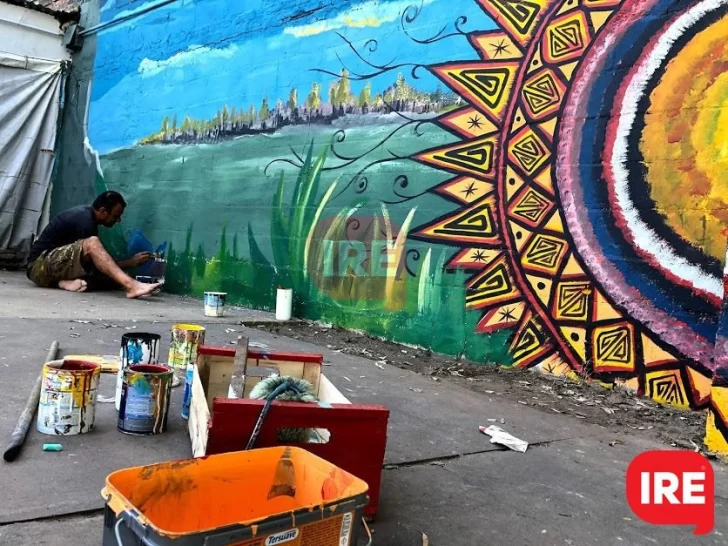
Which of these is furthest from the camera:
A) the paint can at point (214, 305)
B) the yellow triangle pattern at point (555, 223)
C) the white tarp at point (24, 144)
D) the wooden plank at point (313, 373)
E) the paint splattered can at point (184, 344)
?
the white tarp at point (24, 144)

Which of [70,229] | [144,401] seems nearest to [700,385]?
[144,401]

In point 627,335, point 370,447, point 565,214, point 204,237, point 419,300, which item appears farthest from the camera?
point 204,237

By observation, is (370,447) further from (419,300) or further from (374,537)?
(419,300)

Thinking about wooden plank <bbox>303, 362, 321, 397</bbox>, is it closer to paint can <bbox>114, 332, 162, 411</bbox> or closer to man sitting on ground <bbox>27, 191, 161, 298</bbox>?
paint can <bbox>114, 332, 162, 411</bbox>

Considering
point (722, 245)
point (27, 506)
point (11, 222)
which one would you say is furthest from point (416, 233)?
point (11, 222)

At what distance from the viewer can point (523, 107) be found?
4.19 m

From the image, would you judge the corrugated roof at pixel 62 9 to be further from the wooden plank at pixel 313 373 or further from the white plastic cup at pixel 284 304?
the wooden plank at pixel 313 373

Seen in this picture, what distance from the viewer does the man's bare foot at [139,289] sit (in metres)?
6.23

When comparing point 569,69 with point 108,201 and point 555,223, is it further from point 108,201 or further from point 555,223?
point 108,201

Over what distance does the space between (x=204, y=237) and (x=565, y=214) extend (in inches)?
161

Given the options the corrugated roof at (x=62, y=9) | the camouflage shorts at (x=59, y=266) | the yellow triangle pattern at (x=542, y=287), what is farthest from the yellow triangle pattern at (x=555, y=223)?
the corrugated roof at (x=62, y=9)

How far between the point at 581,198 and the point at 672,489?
198cm

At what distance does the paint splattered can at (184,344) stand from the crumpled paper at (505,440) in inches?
60.3

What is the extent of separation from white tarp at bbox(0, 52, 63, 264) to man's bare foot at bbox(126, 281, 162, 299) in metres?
3.58
